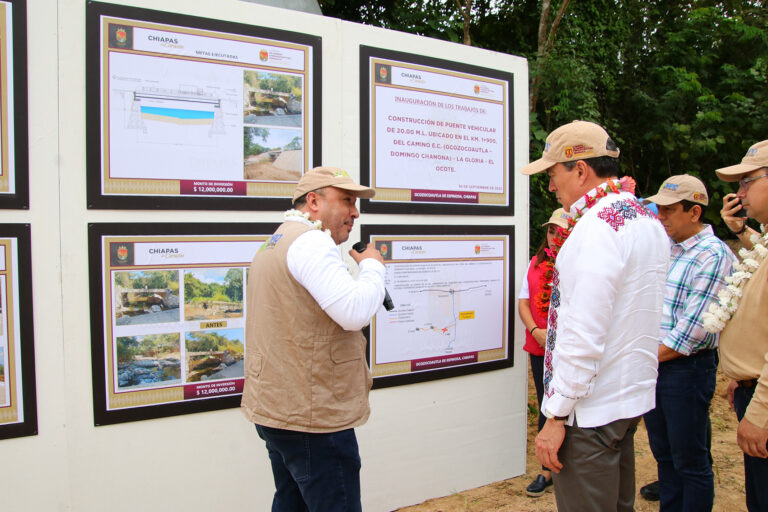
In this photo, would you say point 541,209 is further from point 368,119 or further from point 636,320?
point 636,320

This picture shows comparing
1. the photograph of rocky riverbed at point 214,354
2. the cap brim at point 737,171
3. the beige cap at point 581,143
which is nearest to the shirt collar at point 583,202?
the beige cap at point 581,143

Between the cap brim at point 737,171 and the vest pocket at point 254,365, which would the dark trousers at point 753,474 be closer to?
the cap brim at point 737,171

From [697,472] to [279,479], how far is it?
2187 mm

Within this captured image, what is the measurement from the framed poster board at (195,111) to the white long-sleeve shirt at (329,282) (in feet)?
3.70

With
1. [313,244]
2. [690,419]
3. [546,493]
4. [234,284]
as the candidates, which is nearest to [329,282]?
[313,244]

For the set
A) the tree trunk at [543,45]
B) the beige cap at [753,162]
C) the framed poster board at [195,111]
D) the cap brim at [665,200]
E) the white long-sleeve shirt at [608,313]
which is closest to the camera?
the white long-sleeve shirt at [608,313]

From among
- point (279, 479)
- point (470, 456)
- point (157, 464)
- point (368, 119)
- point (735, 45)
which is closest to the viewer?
point (279, 479)

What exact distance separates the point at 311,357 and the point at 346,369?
0.16m

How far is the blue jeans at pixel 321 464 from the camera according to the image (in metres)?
2.10

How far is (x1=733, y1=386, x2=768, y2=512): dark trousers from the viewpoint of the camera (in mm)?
2195

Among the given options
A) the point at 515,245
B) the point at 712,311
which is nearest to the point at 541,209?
the point at 515,245

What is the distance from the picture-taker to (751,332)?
7.47 feet

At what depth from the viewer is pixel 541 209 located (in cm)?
651

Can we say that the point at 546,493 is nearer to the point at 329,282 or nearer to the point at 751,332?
the point at 751,332
